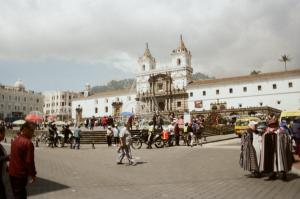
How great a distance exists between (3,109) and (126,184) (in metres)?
103

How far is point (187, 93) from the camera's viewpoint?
76.6 meters

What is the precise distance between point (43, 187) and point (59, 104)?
382 feet

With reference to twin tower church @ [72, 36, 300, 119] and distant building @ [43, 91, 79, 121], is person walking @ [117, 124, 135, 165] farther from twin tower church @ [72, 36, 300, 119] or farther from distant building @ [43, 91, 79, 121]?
distant building @ [43, 91, 79, 121]

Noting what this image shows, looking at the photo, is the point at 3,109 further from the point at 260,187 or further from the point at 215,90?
the point at 260,187

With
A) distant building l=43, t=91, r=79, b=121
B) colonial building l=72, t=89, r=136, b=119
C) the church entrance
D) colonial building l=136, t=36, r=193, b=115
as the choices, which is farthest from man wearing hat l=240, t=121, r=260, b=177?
distant building l=43, t=91, r=79, b=121

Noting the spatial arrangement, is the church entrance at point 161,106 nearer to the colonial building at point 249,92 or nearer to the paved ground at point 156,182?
the colonial building at point 249,92

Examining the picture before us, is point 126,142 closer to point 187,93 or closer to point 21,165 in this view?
point 21,165

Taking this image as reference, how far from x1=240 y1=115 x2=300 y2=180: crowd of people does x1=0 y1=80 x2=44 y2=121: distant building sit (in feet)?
314

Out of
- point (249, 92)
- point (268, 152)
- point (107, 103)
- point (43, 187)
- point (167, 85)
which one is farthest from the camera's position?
point (107, 103)

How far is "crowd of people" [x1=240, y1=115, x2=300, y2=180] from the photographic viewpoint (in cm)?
951

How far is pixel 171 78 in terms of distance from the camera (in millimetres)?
81438

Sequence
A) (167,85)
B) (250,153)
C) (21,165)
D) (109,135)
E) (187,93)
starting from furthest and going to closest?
(167,85)
(187,93)
(109,135)
(250,153)
(21,165)

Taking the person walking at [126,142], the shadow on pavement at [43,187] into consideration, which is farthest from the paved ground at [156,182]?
the person walking at [126,142]

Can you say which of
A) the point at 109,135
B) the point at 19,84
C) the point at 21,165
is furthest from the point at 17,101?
the point at 21,165
